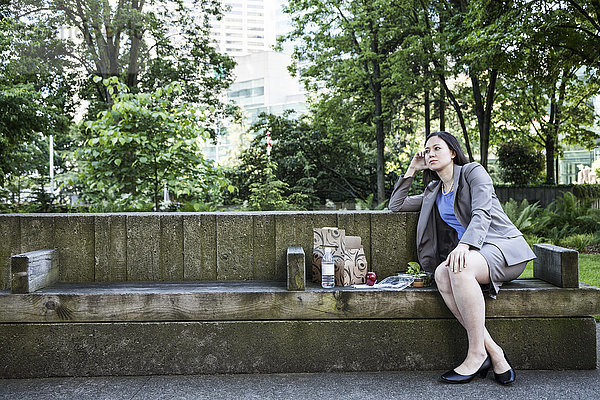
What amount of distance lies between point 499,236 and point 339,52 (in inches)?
596

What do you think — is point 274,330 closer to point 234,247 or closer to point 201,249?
point 234,247

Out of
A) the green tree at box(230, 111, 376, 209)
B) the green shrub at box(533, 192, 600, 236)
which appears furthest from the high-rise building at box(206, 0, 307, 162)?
the green shrub at box(533, 192, 600, 236)

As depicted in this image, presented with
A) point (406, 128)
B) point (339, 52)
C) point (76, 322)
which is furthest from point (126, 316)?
point (406, 128)

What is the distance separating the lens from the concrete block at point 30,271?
3.60m

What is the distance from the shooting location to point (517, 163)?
66.7 feet

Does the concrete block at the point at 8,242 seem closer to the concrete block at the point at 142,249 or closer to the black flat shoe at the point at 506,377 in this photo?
the concrete block at the point at 142,249

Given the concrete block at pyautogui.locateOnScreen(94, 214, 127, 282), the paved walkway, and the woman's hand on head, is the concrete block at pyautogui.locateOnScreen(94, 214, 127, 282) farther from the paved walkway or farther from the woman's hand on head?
the woman's hand on head

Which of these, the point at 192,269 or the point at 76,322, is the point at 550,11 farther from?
the point at 76,322

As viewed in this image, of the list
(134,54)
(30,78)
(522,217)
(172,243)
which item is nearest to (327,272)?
(172,243)

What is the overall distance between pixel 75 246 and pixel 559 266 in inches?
133

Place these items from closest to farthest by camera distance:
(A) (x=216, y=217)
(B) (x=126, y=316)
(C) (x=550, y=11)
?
(B) (x=126, y=316) → (A) (x=216, y=217) → (C) (x=550, y=11)

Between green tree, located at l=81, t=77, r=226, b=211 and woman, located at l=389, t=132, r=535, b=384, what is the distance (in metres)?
3.79

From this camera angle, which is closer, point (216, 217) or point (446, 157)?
point (446, 157)

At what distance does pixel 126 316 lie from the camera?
3592 mm
